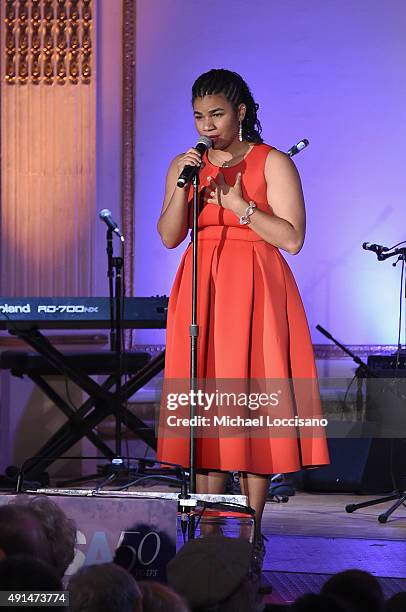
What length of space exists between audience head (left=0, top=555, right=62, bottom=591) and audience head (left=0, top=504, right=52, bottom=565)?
0.18 m

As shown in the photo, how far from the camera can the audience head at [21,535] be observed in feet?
5.47

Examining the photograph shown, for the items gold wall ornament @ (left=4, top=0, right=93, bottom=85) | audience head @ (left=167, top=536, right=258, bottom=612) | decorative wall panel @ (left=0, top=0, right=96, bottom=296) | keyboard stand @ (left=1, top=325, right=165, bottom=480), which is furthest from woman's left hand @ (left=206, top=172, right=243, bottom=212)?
gold wall ornament @ (left=4, top=0, right=93, bottom=85)

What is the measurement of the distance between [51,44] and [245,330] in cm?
372

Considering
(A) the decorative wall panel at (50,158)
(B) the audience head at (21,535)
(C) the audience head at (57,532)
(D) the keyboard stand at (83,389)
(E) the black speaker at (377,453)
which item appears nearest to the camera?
(B) the audience head at (21,535)

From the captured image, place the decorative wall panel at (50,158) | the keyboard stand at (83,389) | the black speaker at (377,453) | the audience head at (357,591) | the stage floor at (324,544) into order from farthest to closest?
the decorative wall panel at (50,158), the black speaker at (377,453), the keyboard stand at (83,389), the stage floor at (324,544), the audience head at (357,591)

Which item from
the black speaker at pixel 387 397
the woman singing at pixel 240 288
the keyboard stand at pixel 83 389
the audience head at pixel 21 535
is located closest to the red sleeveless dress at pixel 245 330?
the woman singing at pixel 240 288


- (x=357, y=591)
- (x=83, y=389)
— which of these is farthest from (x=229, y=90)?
(x=83, y=389)

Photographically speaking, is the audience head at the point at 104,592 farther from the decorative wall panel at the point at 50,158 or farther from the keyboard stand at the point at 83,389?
the decorative wall panel at the point at 50,158

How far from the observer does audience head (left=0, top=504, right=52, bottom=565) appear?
1666 millimetres

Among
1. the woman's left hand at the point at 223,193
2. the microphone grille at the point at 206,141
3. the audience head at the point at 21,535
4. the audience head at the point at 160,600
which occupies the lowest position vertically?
the audience head at the point at 160,600

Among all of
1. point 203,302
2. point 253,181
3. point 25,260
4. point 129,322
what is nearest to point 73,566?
point 203,302

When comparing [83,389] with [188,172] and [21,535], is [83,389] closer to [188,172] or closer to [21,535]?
[188,172]

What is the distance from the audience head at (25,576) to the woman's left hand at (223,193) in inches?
63.7

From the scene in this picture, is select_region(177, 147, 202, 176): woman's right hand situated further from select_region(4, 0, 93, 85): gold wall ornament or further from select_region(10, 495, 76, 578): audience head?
Result: select_region(4, 0, 93, 85): gold wall ornament
